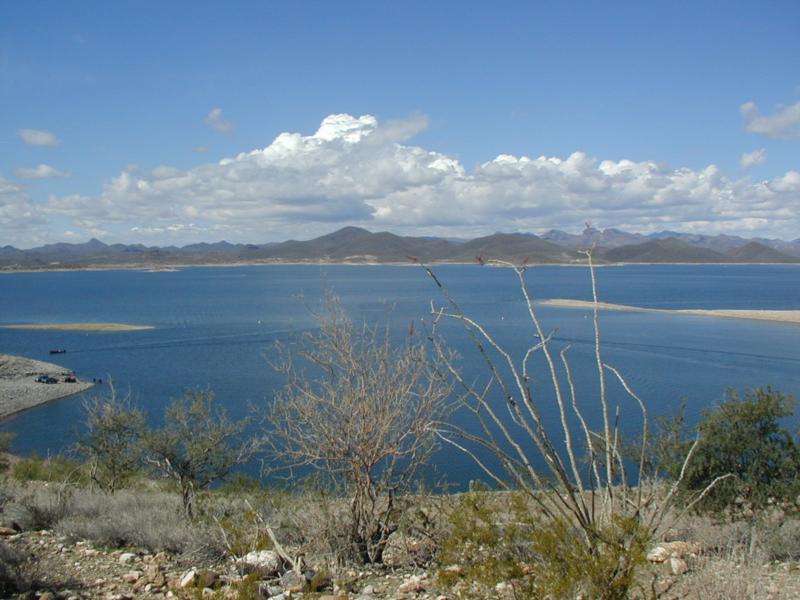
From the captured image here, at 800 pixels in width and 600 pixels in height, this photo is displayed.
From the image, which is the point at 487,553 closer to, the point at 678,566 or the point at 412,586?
the point at 412,586

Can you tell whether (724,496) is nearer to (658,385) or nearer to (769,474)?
(769,474)

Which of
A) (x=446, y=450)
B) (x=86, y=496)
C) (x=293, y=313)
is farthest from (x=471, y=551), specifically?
(x=293, y=313)

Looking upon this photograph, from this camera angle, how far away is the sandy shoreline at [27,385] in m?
41.9

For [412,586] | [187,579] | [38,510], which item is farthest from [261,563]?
[38,510]

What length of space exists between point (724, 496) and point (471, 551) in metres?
9.65

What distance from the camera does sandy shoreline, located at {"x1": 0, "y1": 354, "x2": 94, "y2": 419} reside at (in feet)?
137

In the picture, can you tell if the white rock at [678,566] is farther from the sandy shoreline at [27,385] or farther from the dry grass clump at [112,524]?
the sandy shoreline at [27,385]

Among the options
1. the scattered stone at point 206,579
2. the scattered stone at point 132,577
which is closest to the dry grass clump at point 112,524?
the scattered stone at point 132,577

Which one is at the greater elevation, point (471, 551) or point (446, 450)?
point (471, 551)

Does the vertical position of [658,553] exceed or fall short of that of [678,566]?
it falls short

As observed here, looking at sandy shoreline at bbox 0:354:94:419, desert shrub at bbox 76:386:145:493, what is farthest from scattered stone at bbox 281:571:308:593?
sandy shoreline at bbox 0:354:94:419

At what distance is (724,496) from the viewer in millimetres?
12992

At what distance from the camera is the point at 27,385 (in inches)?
1783

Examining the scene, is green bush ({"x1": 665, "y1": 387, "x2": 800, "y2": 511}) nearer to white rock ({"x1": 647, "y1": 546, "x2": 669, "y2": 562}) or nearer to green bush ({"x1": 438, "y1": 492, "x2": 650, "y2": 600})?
white rock ({"x1": 647, "y1": 546, "x2": 669, "y2": 562})
